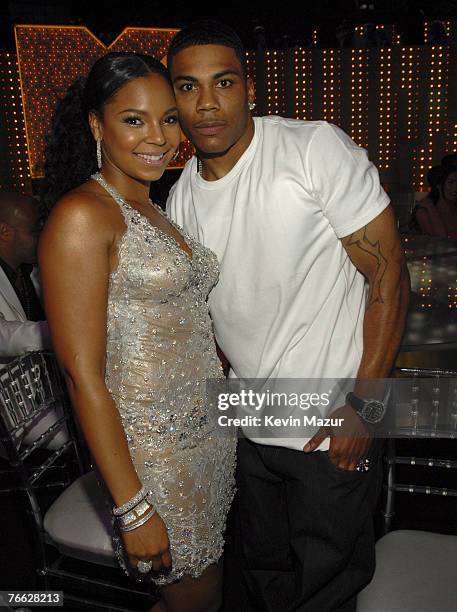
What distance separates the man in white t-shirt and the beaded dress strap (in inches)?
10.1

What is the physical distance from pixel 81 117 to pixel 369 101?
5.86 metres

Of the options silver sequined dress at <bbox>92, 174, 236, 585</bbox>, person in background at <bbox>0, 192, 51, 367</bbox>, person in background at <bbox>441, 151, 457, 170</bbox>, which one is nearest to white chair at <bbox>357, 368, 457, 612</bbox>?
silver sequined dress at <bbox>92, 174, 236, 585</bbox>

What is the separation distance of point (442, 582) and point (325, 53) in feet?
20.3

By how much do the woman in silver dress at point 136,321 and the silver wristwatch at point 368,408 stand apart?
361 millimetres

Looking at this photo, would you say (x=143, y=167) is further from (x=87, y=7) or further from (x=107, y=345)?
(x=87, y=7)

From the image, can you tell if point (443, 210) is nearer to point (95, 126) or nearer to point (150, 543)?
point (95, 126)

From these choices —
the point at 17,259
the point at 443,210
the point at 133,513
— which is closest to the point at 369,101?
the point at 443,210

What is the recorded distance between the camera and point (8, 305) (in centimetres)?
272

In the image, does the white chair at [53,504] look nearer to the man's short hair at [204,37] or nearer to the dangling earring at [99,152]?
the dangling earring at [99,152]

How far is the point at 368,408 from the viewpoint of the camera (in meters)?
1.48

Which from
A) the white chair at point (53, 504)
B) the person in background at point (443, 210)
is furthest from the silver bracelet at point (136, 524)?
the person in background at point (443, 210)

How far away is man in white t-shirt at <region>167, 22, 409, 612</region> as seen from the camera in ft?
4.69

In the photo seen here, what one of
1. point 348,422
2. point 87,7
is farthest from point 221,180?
point 87,7

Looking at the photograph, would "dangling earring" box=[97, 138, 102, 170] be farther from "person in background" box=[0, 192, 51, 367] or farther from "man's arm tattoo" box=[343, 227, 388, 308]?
"person in background" box=[0, 192, 51, 367]
